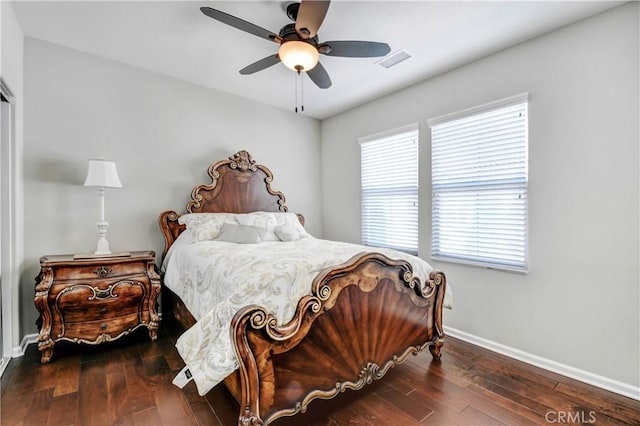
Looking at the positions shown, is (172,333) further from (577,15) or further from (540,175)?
(577,15)

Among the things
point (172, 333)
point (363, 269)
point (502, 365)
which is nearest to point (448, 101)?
point (363, 269)

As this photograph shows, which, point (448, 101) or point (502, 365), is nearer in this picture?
point (502, 365)

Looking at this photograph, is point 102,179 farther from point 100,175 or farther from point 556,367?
point 556,367

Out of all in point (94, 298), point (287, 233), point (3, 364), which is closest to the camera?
point (3, 364)

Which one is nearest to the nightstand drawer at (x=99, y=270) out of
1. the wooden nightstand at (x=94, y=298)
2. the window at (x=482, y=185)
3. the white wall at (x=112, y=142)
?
the wooden nightstand at (x=94, y=298)

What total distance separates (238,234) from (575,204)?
289 cm

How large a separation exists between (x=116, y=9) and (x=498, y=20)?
9.55 ft

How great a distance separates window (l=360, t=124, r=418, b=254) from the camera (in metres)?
3.54

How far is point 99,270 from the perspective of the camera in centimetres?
257

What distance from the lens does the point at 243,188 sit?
3.85m

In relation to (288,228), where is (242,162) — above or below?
above

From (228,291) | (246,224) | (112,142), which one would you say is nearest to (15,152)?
(112,142)

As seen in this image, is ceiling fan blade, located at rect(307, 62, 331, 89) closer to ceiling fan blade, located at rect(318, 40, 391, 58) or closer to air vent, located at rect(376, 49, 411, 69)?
ceiling fan blade, located at rect(318, 40, 391, 58)

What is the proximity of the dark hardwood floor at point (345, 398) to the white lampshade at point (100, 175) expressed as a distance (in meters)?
1.46
